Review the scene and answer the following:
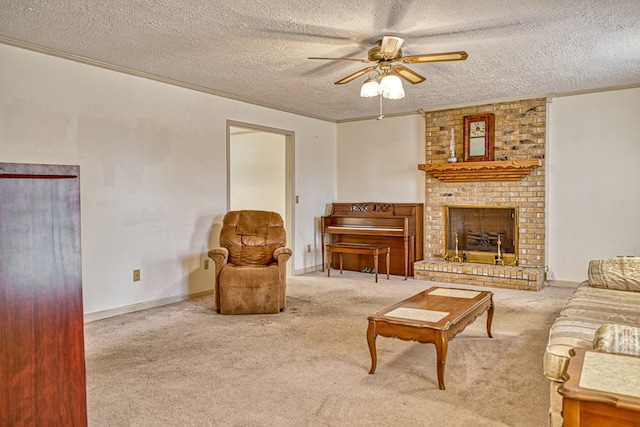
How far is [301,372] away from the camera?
288 centimetres

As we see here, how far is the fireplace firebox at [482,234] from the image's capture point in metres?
5.89

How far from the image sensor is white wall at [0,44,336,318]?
3.65 m

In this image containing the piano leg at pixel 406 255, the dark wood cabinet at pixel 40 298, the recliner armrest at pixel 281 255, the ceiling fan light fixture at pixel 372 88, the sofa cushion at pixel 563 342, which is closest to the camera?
the dark wood cabinet at pixel 40 298

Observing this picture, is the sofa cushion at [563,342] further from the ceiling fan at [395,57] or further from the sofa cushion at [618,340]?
the ceiling fan at [395,57]

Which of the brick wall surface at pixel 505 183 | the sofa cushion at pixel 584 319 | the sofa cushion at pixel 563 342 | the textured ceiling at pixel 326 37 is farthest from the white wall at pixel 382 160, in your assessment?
the sofa cushion at pixel 563 342

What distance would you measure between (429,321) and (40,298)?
7.94 ft

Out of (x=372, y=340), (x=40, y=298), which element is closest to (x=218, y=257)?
(x=372, y=340)

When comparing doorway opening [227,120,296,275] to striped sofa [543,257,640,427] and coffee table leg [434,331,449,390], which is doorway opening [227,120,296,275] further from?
coffee table leg [434,331,449,390]

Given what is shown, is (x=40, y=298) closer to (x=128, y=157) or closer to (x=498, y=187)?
(x=128, y=157)

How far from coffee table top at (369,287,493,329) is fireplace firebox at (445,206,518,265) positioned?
263 cm

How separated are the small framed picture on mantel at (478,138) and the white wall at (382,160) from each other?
0.67 metres

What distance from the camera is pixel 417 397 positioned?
2496 mm

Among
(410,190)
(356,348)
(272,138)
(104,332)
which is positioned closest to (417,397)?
(356,348)

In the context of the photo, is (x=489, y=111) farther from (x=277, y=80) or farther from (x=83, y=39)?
(x=83, y=39)
